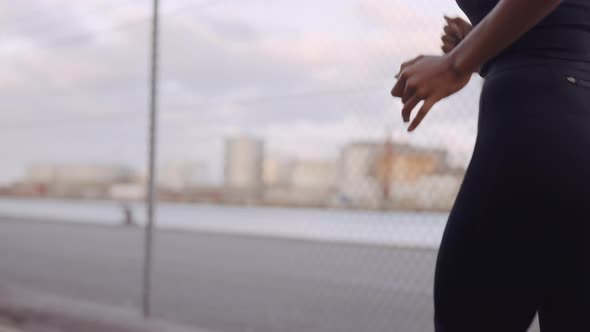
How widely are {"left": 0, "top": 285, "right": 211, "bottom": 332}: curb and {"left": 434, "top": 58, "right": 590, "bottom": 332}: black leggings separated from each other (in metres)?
3.11

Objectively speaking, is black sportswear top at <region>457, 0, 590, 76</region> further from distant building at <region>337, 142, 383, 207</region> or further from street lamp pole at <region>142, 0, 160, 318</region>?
street lamp pole at <region>142, 0, 160, 318</region>

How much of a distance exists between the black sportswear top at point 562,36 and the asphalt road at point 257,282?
2.96 m

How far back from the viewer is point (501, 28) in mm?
906

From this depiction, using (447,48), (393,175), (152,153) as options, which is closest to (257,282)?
(152,153)

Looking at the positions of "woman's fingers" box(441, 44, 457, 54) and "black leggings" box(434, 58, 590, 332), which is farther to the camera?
"woman's fingers" box(441, 44, 457, 54)

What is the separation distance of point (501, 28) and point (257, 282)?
19.8 feet

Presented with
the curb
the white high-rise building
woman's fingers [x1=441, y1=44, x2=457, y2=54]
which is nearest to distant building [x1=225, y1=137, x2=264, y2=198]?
the white high-rise building

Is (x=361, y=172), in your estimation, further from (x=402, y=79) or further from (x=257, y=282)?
(x=402, y=79)

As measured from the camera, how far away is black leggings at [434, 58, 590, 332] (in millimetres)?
894

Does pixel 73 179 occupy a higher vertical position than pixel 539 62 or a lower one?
lower

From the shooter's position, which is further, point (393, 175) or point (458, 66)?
point (393, 175)

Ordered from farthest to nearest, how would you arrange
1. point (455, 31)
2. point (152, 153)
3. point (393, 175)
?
1. point (152, 153)
2. point (393, 175)
3. point (455, 31)

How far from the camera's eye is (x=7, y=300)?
4.99 meters

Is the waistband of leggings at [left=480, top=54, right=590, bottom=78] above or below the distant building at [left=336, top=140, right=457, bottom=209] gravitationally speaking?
above
